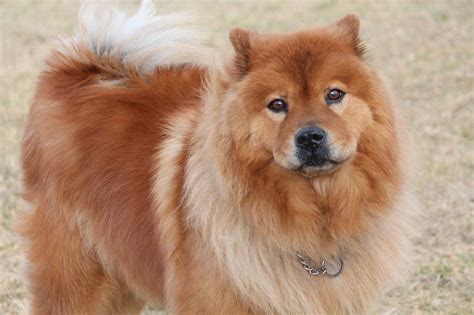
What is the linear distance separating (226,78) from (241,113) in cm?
25

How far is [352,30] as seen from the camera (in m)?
3.93

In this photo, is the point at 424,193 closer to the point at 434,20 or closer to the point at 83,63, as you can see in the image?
the point at 83,63

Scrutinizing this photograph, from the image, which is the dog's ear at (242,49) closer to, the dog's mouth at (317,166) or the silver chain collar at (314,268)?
→ the dog's mouth at (317,166)

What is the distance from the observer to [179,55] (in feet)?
15.2

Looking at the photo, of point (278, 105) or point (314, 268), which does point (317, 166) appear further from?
point (314, 268)

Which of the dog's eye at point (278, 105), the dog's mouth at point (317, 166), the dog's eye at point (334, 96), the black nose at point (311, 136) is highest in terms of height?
the dog's eye at point (334, 96)

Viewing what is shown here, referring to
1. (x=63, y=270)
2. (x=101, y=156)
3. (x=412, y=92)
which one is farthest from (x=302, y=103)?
(x=412, y=92)

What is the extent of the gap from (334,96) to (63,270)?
165 cm

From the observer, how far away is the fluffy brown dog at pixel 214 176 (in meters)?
3.70

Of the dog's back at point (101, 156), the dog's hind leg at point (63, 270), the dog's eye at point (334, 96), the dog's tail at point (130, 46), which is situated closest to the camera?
the dog's eye at point (334, 96)

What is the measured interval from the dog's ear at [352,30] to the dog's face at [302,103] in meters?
0.07

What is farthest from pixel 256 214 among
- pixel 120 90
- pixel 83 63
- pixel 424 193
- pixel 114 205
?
pixel 424 193

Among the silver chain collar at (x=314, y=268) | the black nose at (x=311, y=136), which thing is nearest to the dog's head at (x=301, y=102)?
the black nose at (x=311, y=136)

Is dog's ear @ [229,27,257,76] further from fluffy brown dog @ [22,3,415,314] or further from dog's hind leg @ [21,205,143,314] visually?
dog's hind leg @ [21,205,143,314]
